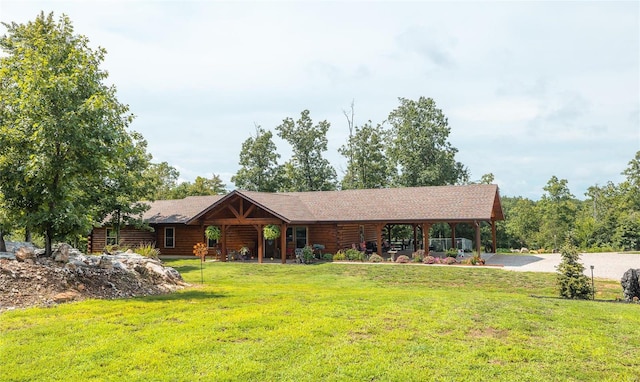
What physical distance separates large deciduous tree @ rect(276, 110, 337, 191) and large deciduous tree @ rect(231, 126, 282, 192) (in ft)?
4.59

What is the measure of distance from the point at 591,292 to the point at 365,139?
105ft

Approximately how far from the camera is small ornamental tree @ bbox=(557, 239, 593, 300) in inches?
446

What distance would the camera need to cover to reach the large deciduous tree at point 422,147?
40.2 meters

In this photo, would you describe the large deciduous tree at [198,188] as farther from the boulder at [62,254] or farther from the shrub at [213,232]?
the boulder at [62,254]

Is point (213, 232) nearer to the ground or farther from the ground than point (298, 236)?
farther from the ground

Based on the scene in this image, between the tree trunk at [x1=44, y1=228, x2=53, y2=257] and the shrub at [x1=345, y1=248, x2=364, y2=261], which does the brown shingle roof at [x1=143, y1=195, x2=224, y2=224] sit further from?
the tree trunk at [x1=44, y1=228, x2=53, y2=257]

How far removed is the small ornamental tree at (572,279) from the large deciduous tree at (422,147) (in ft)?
90.6

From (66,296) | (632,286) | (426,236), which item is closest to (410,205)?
(426,236)

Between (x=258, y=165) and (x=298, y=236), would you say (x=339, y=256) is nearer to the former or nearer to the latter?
(x=298, y=236)

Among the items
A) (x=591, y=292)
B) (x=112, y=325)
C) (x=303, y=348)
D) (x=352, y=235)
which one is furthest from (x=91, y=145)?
(x=352, y=235)

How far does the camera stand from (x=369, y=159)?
42.4 meters

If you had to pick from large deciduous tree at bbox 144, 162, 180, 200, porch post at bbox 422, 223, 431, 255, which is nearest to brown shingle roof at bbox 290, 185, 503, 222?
porch post at bbox 422, 223, 431, 255

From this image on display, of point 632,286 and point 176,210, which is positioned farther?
point 176,210

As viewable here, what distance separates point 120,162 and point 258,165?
31374mm
